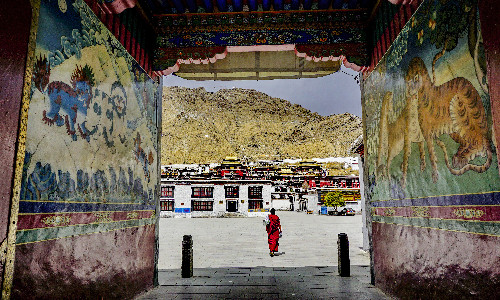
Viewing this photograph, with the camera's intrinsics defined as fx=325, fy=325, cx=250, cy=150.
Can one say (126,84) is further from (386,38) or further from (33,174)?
(386,38)

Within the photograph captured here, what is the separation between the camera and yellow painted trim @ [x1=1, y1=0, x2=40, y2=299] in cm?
236

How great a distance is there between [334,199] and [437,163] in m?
35.6

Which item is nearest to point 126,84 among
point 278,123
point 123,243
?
point 123,243

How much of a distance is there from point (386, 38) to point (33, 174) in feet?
15.5

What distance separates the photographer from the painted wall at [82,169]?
2738mm

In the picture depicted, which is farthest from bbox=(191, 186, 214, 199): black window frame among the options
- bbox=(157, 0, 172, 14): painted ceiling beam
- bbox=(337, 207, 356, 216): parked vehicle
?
bbox=(157, 0, 172, 14): painted ceiling beam

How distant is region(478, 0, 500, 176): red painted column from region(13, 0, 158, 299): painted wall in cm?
359

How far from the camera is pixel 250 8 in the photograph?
529 centimetres

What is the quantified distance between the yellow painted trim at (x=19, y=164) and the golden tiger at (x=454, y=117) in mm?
3608

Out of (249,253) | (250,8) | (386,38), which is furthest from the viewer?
(249,253)

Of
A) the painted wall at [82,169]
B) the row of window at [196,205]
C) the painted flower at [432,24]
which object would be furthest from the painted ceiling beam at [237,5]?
the row of window at [196,205]

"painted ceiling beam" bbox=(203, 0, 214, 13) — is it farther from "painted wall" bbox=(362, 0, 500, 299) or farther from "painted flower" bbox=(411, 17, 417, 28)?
"painted flower" bbox=(411, 17, 417, 28)

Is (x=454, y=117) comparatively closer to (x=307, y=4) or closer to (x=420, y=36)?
(x=420, y=36)

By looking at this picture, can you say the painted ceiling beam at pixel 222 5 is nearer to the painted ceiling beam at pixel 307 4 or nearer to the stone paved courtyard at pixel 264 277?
the painted ceiling beam at pixel 307 4
